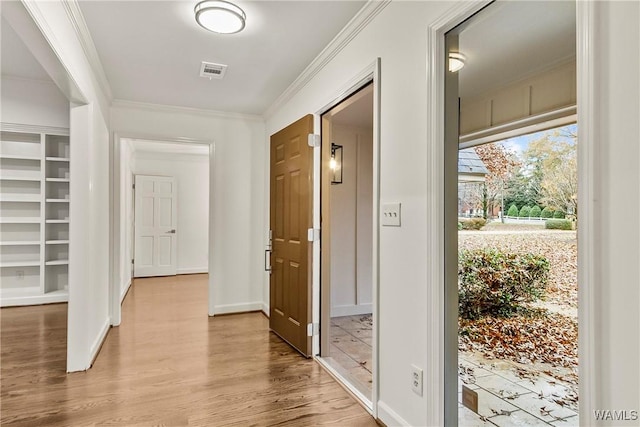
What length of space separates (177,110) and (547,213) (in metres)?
4.00

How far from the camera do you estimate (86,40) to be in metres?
2.52

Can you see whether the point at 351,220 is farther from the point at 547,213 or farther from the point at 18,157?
the point at 18,157

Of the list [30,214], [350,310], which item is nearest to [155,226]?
[30,214]

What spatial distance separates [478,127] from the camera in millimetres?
1660

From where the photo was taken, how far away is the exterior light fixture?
1733 mm

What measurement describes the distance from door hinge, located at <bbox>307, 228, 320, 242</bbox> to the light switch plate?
40.8 inches

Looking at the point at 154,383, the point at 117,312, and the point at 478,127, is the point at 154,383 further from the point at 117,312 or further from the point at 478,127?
the point at 478,127

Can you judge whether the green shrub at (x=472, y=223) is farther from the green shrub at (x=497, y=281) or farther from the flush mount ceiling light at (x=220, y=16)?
the flush mount ceiling light at (x=220, y=16)

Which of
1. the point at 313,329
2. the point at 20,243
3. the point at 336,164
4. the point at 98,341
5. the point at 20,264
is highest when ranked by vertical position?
the point at 336,164

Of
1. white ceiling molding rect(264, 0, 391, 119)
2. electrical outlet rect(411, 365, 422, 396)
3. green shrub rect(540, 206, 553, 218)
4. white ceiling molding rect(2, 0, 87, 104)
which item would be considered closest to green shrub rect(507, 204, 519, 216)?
green shrub rect(540, 206, 553, 218)

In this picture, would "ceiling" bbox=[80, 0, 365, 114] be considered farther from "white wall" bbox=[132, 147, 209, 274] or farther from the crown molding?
"white wall" bbox=[132, 147, 209, 274]

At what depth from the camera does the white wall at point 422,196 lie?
1.01 metres

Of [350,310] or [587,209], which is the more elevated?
[587,209]

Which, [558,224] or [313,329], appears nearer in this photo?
[558,224]
